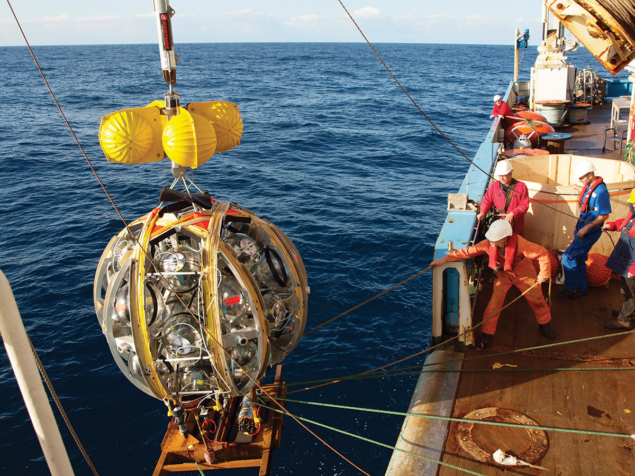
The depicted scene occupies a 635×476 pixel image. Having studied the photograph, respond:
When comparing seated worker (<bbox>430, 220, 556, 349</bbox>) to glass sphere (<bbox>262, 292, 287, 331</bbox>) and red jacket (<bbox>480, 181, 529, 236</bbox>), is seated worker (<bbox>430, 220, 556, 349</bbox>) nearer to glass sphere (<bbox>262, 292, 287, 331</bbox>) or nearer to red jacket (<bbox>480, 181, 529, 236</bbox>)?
red jacket (<bbox>480, 181, 529, 236</bbox>)

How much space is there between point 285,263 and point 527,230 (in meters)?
5.41

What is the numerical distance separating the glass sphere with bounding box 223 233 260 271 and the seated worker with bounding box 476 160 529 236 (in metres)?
4.08

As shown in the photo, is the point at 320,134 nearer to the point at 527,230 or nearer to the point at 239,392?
the point at 527,230

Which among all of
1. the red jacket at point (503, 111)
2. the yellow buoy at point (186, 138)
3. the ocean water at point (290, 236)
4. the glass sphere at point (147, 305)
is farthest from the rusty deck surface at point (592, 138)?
the glass sphere at point (147, 305)

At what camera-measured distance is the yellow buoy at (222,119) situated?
5.88m

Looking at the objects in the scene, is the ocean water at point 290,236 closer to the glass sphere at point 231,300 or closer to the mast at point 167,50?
the glass sphere at point 231,300

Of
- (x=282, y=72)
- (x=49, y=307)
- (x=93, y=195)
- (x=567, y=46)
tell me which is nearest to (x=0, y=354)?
(x=49, y=307)

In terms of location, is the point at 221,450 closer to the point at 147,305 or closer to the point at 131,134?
the point at 147,305

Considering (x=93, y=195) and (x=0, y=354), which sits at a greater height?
(x=93, y=195)

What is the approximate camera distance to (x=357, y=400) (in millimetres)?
9352

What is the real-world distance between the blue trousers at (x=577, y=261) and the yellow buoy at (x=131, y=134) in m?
6.21

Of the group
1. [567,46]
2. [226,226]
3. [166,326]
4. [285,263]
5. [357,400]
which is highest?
[567,46]

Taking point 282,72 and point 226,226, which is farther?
point 282,72

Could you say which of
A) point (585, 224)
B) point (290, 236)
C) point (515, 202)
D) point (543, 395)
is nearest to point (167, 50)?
point (515, 202)
